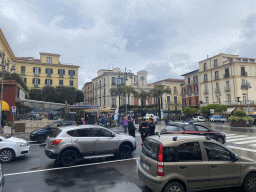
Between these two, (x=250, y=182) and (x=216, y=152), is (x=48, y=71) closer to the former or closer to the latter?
(x=216, y=152)

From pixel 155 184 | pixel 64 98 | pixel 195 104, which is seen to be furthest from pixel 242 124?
pixel 64 98

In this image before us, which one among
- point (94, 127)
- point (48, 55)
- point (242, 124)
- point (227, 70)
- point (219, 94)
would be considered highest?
point (48, 55)

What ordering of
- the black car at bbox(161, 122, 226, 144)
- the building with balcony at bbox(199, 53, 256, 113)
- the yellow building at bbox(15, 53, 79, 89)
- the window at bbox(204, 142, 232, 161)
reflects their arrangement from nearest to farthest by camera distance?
the window at bbox(204, 142, 232, 161) → the black car at bbox(161, 122, 226, 144) → the building with balcony at bbox(199, 53, 256, 113) → the yellow building at bbox(15, 53, 79, 89)

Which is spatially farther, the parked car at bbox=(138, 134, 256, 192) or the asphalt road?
the asphalt road

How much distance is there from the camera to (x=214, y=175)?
4.95 metres

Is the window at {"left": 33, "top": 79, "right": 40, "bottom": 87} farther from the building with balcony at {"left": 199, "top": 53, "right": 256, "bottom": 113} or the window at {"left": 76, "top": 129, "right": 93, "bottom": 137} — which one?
the window at {"left": 76, "top": 129, "right": 93, "bottom": 137}

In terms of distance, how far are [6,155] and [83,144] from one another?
350 centimetres

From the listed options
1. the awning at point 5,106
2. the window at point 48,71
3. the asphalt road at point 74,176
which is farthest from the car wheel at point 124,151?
the window at point 48,71

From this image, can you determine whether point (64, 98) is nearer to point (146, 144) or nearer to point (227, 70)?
point (227, 70)

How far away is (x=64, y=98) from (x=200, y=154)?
44.8 metres

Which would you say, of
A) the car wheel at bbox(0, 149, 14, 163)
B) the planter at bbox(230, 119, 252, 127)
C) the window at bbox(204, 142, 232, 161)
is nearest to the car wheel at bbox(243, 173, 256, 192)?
the window at bbox(204, 142, 232, 161)

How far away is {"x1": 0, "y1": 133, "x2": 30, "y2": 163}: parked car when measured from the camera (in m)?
8.48

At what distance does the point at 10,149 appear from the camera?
8.62 metres

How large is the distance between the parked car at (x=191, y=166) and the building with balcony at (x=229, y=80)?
4096 centimetres
